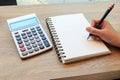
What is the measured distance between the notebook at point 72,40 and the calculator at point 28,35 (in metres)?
0.04

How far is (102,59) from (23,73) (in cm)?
25

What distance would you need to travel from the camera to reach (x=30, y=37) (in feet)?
2.19

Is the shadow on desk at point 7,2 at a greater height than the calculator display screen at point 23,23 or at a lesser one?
greater

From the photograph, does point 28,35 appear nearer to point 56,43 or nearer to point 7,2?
point 56,43

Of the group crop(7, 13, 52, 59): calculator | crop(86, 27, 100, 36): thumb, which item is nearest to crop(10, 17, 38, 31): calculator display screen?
crop(7, 13, 52, 59): calculator

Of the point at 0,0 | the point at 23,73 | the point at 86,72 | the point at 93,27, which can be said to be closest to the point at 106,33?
the point at 93,27

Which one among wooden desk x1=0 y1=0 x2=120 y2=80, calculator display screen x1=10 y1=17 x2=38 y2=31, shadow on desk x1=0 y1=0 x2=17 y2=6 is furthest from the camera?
shadow on desk x1=0 y1=0 x2=17 y2=6

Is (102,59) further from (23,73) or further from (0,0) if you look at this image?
(0,0)

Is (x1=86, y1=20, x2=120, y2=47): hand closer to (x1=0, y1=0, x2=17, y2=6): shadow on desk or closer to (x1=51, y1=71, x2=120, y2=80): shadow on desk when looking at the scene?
(x1=51, y1=71, x2=120, y2=80): shadow on desk

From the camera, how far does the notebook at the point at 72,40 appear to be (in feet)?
2.07

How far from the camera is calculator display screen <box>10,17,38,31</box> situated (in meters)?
0.70

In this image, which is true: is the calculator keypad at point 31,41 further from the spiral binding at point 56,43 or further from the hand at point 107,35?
the hand at point 107,35

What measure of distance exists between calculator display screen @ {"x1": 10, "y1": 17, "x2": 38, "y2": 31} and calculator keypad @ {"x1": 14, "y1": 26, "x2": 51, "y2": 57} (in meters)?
0.02

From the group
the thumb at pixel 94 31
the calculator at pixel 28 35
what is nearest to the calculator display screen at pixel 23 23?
the calculator at pixel 28 35
